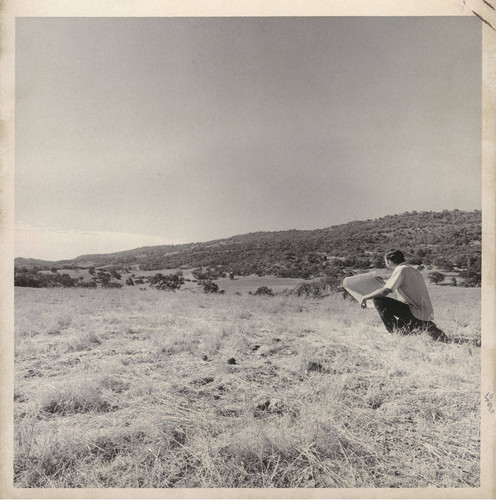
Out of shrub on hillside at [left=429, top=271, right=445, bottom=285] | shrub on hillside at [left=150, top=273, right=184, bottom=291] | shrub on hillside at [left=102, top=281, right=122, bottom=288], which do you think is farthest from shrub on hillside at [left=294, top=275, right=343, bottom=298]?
shrub on hillside at [left=102, top=281, right=122, bottom=288]

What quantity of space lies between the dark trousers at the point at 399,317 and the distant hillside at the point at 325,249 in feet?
1.32

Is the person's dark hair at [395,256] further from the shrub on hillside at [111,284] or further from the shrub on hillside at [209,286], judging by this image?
the shrub on hillside at [111,284]

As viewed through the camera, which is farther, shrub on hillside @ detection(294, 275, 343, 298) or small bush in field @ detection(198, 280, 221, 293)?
small bush in field @ detection(198, 280, 221, 293)

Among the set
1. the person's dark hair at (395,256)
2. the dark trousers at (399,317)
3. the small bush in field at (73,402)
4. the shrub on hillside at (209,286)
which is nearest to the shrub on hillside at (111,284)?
the shrub on hillside at (209,286)

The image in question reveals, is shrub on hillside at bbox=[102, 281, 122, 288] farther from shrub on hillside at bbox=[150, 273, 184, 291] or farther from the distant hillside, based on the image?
shrub on hillside at bbox=[150, 273, 184, 291]

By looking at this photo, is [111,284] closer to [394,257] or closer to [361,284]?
[361,284]

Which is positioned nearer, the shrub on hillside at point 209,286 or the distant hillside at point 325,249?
the distant hillside at point 325,249

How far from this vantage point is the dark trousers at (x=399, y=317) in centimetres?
340

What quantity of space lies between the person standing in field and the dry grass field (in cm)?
11

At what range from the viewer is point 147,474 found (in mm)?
2445

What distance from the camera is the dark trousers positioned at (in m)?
3.40

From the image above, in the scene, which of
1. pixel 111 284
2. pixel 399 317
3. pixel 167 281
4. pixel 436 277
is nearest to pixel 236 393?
pixel 167 281

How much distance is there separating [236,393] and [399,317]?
1.75 meters

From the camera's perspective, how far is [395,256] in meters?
3.42
